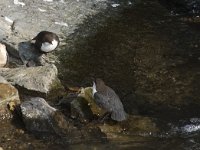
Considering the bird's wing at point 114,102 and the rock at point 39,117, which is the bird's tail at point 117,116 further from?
the rock at point 39,117

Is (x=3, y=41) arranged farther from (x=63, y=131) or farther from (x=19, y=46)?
(x=63, y=131)

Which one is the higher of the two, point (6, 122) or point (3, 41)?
point (3, 41)

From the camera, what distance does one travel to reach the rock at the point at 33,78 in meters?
10.2

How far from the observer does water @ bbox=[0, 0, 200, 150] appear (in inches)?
358

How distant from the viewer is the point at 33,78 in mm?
10305

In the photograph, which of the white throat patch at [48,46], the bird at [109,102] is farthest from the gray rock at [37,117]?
the white throat patch at [48,46]

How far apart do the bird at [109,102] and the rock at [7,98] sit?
4.60 ft

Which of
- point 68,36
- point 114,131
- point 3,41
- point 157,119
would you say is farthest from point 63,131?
point 68,36

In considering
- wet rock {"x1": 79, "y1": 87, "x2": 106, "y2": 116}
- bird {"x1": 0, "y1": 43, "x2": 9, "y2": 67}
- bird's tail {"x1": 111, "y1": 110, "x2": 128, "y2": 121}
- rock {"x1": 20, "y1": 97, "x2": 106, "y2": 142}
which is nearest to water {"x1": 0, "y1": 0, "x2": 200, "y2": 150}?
rock {"x1": 20, "y1": 97, "x2": 106, "y2": 142}

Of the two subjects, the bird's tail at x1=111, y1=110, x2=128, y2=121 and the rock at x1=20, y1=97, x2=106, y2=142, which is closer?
the rock at x1=20, y1=97, x2=106, y2=142

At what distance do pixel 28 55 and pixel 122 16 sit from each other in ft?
12.8

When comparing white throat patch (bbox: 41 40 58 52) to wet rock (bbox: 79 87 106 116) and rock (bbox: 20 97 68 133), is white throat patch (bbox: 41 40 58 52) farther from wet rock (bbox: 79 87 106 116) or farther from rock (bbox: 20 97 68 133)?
rock (bbox: 20 97 68 133)

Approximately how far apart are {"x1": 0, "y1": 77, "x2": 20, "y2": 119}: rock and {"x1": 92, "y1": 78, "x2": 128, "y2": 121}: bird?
1402mm

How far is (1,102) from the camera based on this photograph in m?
9.56
